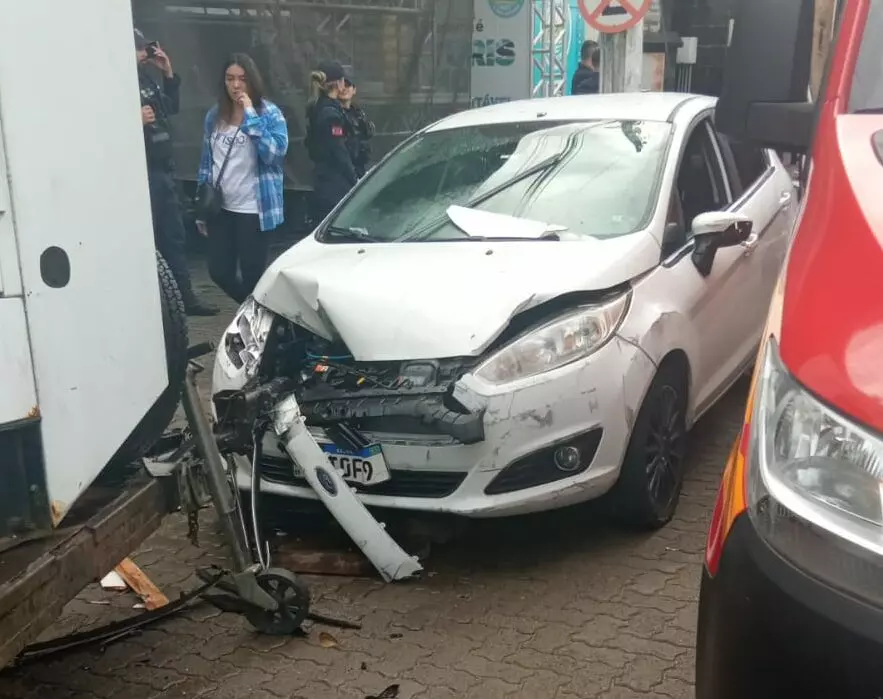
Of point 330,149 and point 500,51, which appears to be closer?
point 330,149

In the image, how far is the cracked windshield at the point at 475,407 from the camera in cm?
179

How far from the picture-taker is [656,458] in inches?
151

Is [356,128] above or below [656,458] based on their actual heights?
above

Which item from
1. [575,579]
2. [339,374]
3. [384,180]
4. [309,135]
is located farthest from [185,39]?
[575,579]

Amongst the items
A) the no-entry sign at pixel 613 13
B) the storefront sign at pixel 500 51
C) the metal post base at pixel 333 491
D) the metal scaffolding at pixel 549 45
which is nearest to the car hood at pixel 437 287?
the metal post base at pixel 333 491

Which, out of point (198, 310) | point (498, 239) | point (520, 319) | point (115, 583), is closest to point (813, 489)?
point (520, 319)

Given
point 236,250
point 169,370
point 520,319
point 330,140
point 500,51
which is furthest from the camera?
point 500,51

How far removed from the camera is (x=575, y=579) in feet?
11.8

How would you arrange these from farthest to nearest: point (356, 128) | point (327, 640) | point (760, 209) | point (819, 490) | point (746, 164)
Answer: point (356, 128) < point (746, 164) < point (760, 209) < point (327, 640) < point (819, 490)

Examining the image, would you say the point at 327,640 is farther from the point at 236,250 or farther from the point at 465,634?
the point at 236,250

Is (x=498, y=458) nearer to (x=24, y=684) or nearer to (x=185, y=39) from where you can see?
(x=24, y=684)

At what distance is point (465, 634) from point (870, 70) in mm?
2084

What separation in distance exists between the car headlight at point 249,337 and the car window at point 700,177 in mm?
1846

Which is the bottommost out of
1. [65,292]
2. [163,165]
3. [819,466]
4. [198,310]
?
[198,310]
